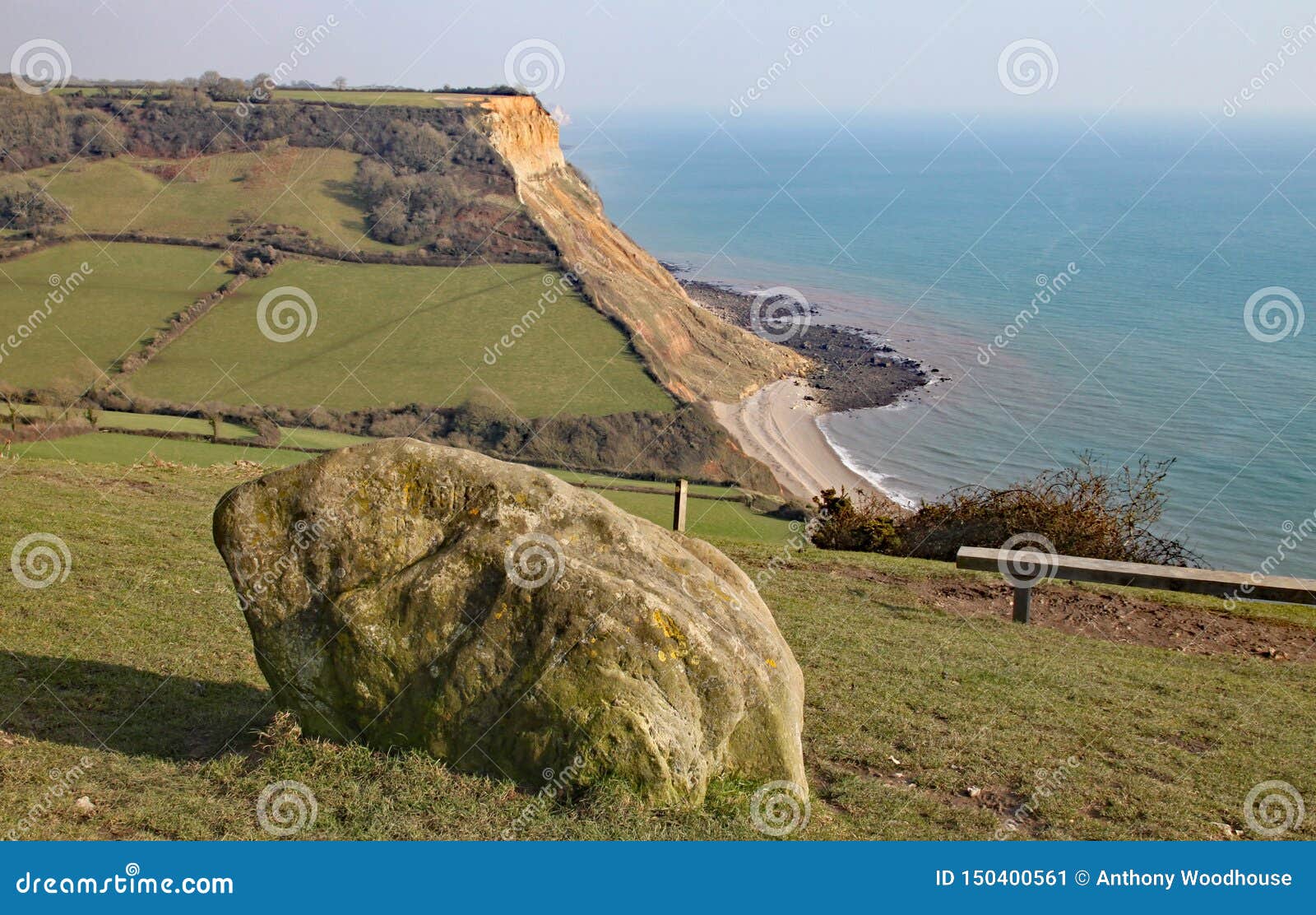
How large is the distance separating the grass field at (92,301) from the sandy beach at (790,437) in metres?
23.9

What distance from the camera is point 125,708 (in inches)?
A: 308

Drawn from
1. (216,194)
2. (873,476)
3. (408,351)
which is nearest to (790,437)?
(873,476)

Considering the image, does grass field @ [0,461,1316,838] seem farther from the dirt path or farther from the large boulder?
the dirt path

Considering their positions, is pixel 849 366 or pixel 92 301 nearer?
pixel 92 301

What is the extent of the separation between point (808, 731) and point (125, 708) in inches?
202

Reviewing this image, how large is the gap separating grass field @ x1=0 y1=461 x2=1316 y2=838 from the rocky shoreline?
119ft

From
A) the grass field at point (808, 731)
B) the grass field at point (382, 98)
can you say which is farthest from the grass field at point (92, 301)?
the grass field at point (808, 731)

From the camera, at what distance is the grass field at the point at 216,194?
52500 millimetres

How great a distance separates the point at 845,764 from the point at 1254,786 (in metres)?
2.89

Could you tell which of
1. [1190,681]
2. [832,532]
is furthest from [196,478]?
[1190,681]

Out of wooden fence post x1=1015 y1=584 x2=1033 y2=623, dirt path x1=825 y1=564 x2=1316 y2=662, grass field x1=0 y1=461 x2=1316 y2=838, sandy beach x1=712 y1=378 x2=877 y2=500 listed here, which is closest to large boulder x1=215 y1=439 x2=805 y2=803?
grass field x1=0 y1=461 x2=1316 y2=838

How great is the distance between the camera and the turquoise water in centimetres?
3866

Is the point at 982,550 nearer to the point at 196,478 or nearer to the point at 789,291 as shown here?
the point at 196,478

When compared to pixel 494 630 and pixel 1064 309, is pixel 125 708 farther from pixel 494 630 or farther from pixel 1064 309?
pixel 1064 309
